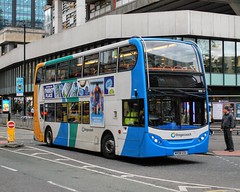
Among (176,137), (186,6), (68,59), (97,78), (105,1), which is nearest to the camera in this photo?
(176,137)

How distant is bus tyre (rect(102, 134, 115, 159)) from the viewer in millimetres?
14070

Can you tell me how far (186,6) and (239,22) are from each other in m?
9.19

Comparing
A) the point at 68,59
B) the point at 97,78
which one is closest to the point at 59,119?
the point at 68,59

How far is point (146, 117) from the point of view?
12352 millimetres

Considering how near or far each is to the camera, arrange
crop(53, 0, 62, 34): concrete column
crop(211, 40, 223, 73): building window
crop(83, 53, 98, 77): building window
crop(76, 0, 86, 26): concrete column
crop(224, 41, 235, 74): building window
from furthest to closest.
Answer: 1. crop(53, 0, 62, 34): concrete column
2. crop(76, 0, 86, 26): concrete column
3. crop(224, 41, 235, 74): building window
4. crop(211, 40, 223, 73): building window
5. crop(83, 53, 98, 77): building window

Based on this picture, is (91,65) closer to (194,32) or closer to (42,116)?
(42,116)

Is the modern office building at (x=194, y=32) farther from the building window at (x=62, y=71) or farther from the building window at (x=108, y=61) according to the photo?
the building window at (x=108, y=61)

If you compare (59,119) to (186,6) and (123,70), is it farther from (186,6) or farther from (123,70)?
(186,6)

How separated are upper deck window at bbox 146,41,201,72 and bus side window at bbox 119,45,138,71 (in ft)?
1.63

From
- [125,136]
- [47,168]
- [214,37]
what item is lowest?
[47,168]

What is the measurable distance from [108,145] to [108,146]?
4 centimetres

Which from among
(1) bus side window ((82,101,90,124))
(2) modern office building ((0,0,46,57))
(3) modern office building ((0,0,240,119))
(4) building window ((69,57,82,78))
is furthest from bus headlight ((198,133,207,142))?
(2) modern office building ((0,0,46,57))

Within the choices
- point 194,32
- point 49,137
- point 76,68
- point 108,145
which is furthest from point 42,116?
point 194,32

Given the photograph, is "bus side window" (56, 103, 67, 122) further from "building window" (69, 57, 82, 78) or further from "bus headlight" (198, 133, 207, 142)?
"bus headlight" (198, 133, 207, 142)
